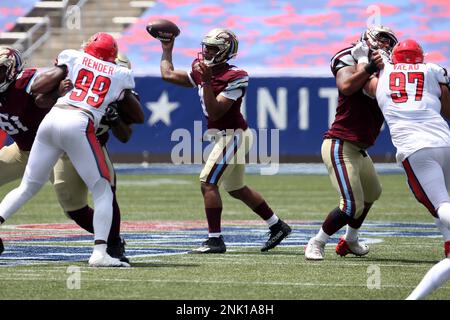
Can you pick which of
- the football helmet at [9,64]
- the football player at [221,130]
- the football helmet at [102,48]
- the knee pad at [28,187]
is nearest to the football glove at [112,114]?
the football helmet at [102,48]

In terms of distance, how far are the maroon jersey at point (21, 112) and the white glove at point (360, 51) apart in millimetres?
2296

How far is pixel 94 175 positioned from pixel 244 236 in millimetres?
3018

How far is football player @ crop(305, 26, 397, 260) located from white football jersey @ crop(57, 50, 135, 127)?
1556 millimetres

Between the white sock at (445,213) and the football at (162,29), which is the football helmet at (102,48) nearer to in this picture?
the football at (162,29)

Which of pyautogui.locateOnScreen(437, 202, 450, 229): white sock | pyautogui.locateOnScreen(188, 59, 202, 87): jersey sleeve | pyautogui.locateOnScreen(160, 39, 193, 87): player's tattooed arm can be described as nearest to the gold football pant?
pyautogui.locateOnScreen(188, 59, 202, 87): jersey sleeve

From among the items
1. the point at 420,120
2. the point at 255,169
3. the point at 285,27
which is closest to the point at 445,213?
the point at 420,120

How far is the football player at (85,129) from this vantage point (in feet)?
23.1

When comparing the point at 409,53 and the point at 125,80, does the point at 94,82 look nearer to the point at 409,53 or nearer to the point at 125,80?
the point at 125,80

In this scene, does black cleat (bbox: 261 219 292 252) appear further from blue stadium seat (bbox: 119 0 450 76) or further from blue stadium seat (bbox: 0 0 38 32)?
blue stadium seat (bbox: 0 0 38 32)

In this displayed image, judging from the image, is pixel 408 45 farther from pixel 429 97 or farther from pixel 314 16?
pixel 314 16

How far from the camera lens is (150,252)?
8.35m

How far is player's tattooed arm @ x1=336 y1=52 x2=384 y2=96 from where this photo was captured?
23.3 feet

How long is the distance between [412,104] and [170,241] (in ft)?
10.6
